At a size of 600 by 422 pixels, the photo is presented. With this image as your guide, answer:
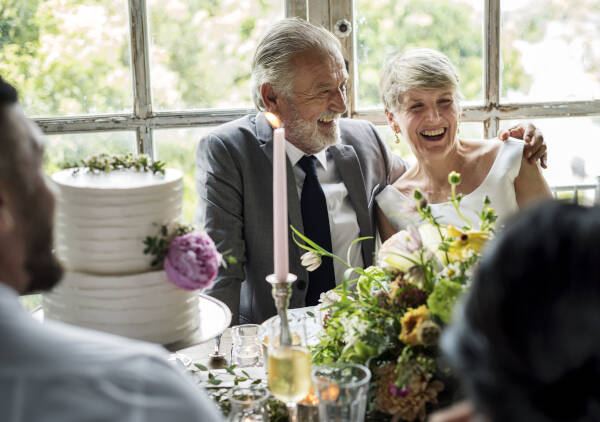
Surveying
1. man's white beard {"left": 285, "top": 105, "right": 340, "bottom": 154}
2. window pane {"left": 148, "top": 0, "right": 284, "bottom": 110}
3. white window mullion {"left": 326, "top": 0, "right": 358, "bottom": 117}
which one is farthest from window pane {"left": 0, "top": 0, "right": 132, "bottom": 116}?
white window mullion {"left": 326, "top": 0, "right": 358, "bottom": 117}

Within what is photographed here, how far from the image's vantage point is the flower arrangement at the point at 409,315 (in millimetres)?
1073

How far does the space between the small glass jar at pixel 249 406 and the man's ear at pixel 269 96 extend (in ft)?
4.84

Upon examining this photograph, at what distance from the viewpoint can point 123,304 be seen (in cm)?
111

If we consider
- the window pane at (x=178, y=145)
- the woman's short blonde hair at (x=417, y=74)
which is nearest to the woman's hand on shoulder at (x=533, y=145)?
the woman's short blonde hair at (x=417, y=74)

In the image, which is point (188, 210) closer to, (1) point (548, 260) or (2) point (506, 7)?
(2) point (506, 7)

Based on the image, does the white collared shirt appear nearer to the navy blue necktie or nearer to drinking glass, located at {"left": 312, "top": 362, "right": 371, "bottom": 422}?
the navy blue necktie

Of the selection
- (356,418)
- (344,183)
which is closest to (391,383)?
(356,418)

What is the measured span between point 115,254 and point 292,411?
40cm

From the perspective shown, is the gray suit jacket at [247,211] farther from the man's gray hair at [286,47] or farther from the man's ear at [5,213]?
the man's ear at [5,213]

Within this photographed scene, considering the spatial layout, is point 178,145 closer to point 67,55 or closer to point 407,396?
point 67,55

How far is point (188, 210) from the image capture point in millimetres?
2797

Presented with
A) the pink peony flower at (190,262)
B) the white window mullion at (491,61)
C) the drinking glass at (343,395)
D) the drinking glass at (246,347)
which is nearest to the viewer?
the drinking glass at (343,395)

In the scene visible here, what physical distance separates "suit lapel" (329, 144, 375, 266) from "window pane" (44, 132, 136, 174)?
0.84m

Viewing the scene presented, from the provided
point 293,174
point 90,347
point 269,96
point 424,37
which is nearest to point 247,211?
point 293,174
